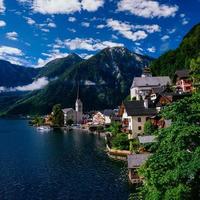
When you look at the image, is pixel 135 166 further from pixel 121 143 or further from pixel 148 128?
pixel 148 128

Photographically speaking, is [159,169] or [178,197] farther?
[159,169]

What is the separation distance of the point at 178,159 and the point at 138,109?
76.5 meters

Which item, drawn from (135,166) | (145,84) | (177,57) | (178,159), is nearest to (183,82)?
(145,84)

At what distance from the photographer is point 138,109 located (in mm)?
100562

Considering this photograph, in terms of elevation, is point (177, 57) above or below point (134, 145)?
above

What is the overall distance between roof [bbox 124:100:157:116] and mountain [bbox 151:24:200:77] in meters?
73.9

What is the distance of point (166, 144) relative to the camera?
26.0 metres

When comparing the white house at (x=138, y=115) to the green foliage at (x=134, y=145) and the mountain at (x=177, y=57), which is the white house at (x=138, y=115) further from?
the mountain at (x=177, y=57)

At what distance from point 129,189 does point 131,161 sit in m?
6.36

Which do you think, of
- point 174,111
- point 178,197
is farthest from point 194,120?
point 178,197

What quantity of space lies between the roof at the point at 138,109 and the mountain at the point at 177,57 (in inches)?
2911

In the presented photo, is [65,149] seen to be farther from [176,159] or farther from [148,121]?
[176,159]

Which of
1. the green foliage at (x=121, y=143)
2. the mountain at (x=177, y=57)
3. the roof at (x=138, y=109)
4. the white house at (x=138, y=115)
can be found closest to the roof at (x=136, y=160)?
the green foliage at (x=121, y=143)

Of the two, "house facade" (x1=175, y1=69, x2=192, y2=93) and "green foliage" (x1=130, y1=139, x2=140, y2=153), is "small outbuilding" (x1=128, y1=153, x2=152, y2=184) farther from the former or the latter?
"house facade" (x1=175, y1=69, x2=192, y2=93)
